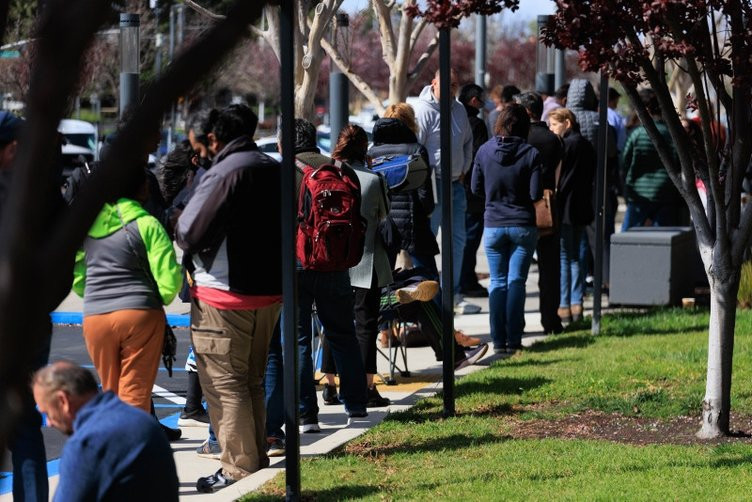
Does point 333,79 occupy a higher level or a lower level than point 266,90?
lower

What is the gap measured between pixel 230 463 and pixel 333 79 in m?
4.97

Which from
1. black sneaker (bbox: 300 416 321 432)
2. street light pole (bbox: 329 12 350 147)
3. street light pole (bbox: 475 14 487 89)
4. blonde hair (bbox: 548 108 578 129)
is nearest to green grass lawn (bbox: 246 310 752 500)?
black sneaker (bbox: 300 416 321 432)

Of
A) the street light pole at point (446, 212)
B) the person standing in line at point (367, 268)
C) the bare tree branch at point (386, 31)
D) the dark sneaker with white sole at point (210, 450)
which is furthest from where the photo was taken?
the bare tree branch at point (386, 31)

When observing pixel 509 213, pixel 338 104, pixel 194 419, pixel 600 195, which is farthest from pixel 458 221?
pixel 194 419

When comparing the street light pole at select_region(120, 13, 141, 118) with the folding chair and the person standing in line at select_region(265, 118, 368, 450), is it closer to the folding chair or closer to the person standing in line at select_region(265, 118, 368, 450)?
the person standing in line at select_region(265, 118, 368, 450)

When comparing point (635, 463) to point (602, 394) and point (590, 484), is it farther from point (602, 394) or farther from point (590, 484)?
point (602, 394)

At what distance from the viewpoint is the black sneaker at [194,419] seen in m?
8.40

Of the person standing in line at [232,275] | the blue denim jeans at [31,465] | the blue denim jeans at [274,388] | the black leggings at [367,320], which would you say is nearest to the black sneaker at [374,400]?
the black leggings at [367,320]

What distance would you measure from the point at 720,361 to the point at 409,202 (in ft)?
10.0

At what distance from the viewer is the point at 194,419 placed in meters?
8.44

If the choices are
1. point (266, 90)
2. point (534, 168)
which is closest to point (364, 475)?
point (534, 168)

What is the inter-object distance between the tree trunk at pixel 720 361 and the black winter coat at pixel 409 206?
273 centimetres

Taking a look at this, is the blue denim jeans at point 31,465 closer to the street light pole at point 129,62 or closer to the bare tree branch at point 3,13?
the bare tree branch at point 3,13

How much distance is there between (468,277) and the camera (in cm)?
1438
